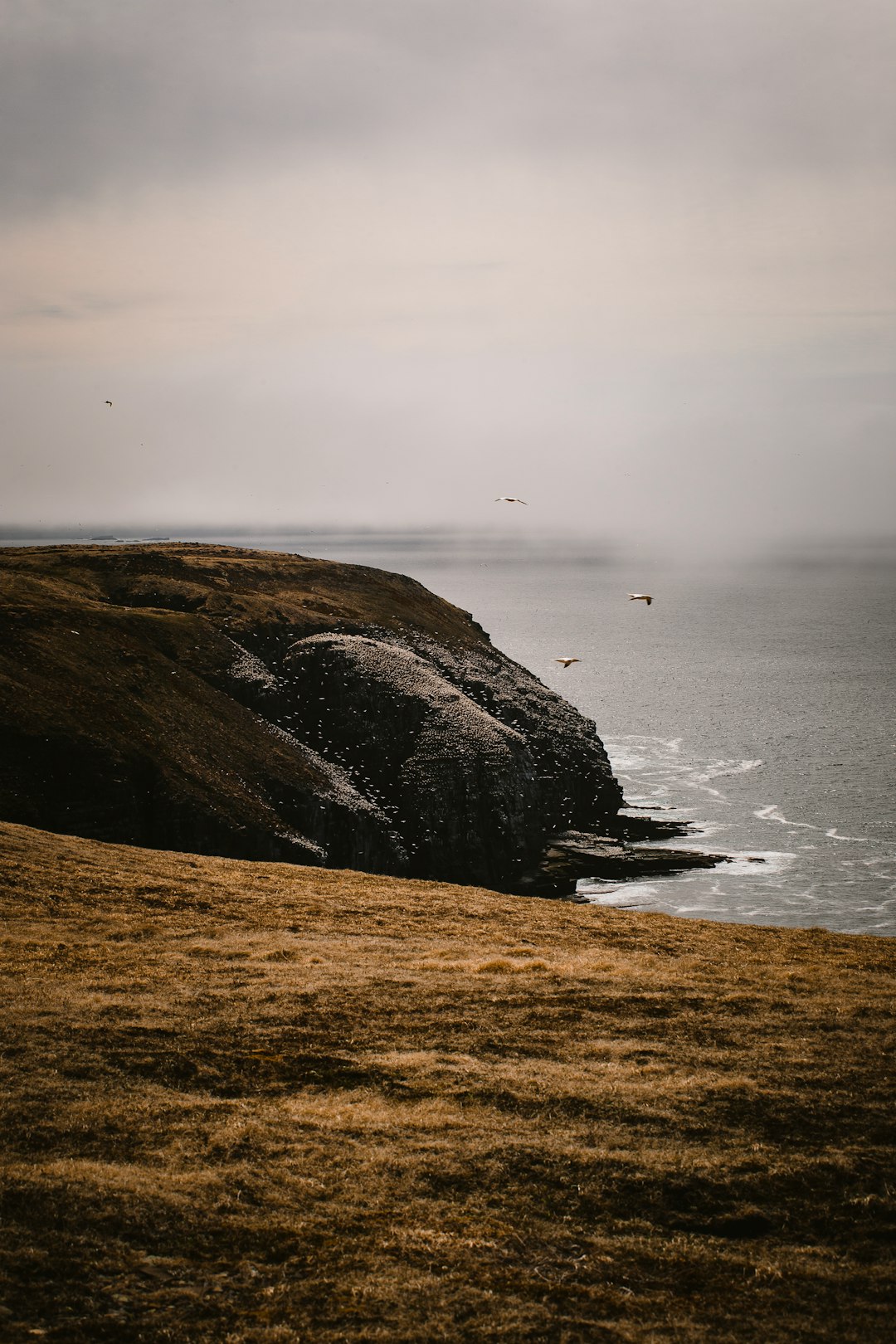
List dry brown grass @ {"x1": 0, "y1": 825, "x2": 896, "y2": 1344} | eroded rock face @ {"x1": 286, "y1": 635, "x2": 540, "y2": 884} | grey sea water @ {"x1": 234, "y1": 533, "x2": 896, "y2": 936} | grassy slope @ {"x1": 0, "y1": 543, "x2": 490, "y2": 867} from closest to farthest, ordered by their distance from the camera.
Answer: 1. dry brown grass @ {"x1": 0, "y1": 825, "x2": 896, "y2": 1344}
2. grassy slope @ {"x1": 0, "y1": 543, "x2": 490, "y2": 867}
3. eroded rock face @ {"x1": 286, "y1": 635, "x2": 540, "y2": 884}
4. grey sea water @ {"x1": 234, "y1": 533, "x2": 896, "y2": 936}

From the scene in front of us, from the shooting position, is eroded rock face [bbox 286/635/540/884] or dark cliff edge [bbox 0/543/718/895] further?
eroded rock face [bbox 286/635/540/884]

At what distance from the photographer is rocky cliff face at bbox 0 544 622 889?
2008 inches

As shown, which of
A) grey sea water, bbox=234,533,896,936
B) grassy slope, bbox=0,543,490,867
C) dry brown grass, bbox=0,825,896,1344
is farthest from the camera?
grey sea water, bbox=234,533,896,936

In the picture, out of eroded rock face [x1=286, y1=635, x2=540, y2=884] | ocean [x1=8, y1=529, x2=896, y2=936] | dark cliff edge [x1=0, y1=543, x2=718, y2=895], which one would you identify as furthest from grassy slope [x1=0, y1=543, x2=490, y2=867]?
ocean [x1=8, y1=529, x2=896, y2=936]

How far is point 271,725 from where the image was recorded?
67812 millimetres

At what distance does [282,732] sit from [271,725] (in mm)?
911

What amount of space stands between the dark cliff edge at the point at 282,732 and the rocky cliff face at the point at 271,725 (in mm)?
159

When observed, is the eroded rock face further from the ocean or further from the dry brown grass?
the dry brown grass

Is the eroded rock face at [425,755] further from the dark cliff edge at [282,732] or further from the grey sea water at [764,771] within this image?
the grey sea water at [764,771]

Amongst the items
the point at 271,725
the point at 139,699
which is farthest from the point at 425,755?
the point at 139,699

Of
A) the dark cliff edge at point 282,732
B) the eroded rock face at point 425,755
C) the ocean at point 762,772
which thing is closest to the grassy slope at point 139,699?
the dark cliff edge at point 282,732

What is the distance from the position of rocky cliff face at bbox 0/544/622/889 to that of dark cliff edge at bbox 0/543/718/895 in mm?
159

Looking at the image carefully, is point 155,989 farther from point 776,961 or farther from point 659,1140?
point 776,961

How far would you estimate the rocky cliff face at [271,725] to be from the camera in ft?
167
